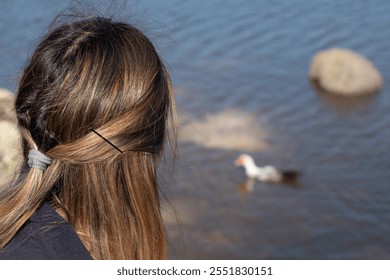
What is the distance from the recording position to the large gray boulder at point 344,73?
32.1 feet

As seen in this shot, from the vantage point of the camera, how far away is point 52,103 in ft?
5.65

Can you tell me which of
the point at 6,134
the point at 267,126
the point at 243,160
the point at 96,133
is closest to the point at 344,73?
the point at 267,126

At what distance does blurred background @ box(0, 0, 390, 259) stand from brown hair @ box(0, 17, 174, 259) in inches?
144

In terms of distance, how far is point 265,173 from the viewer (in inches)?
318

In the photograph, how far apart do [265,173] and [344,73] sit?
268 cm

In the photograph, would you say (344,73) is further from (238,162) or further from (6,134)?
(6,134)

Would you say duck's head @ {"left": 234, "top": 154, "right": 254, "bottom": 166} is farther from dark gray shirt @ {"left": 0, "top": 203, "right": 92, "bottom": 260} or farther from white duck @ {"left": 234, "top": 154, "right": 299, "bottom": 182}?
dark gray shirt @ {"left": 0, "top": 203, "right": 92, "bottom": 260}

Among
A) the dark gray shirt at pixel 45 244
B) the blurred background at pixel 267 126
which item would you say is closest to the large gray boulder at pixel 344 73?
the blurred background at pixel 267 126

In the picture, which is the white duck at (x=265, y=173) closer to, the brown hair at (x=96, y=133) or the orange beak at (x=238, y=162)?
the orange beak at (x=238, y=162)

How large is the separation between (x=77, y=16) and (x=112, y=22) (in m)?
0.26

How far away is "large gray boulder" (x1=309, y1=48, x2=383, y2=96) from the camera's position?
9797mm

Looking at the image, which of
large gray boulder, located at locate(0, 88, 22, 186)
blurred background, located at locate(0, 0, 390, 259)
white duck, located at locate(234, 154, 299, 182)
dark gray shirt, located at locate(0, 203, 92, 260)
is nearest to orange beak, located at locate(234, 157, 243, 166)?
white duck, located at locate(234, 154, 299, 182)

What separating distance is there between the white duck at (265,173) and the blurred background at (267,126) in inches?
4.3
